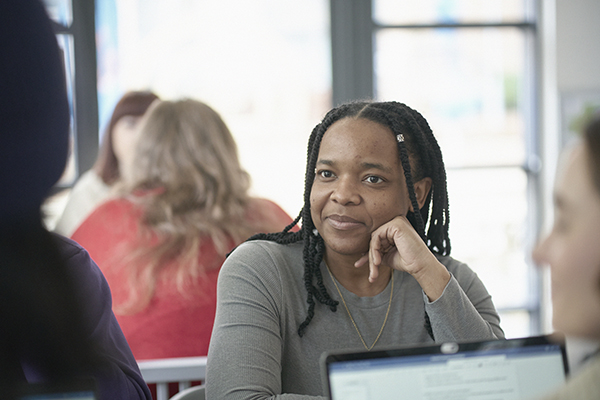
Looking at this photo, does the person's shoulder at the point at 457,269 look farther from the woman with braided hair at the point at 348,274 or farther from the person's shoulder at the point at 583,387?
the person's shoulder at the point at 583,387

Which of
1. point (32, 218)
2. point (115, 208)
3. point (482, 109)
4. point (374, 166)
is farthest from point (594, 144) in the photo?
point (482, 109)

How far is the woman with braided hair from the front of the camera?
128 cm

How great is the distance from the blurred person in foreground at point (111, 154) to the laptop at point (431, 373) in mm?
2436

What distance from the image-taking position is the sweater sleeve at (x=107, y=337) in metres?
0.85

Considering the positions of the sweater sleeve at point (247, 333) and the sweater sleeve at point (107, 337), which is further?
the sweater sleeve at point (247, 333)

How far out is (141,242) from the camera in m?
1.92

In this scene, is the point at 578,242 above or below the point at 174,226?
above

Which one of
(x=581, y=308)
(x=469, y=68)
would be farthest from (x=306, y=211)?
(x=469, y=68)

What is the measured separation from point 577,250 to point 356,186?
2.43 ft

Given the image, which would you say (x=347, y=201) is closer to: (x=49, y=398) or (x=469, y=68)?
(x=49, y=398)

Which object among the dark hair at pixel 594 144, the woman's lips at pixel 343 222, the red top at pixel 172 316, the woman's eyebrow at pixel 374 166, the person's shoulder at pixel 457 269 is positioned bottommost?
the red top at pixel 172 316

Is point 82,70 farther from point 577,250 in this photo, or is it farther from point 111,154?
point 577,250

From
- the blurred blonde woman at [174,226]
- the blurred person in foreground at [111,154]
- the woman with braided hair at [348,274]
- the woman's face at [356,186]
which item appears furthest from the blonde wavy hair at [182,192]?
the blurred person in foreground at [111,154]

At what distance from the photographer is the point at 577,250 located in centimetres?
70
